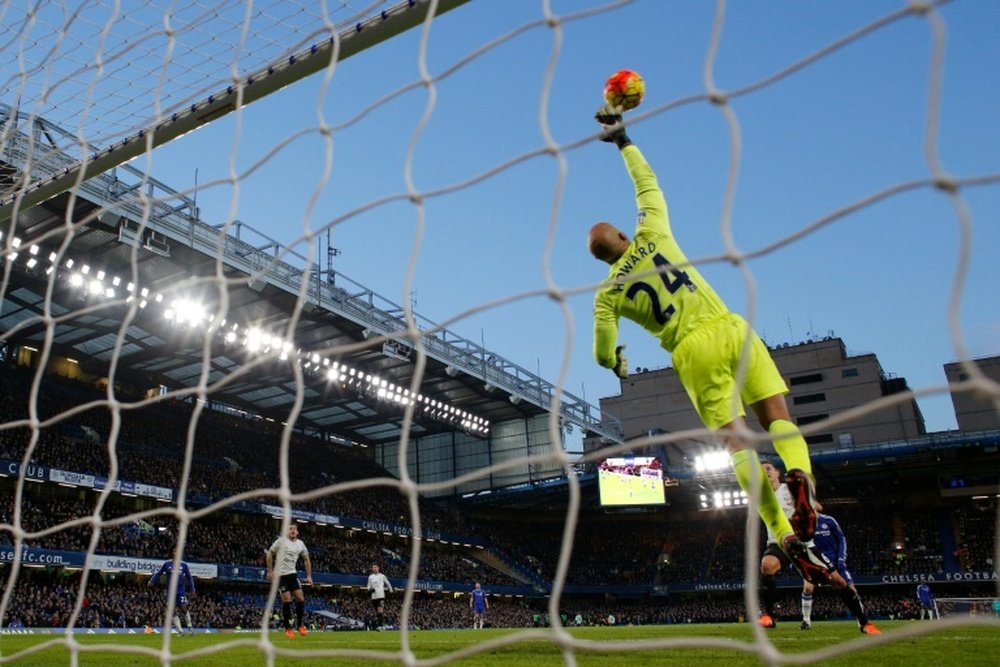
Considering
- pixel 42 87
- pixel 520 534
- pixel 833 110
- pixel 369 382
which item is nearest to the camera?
pixel 833 110

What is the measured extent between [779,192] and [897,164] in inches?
80.5

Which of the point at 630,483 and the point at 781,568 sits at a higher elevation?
the point at 630,483

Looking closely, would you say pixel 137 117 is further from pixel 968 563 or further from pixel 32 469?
pixel 968 563

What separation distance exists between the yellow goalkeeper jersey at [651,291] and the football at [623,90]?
223 millimetres

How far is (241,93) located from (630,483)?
92.1ft

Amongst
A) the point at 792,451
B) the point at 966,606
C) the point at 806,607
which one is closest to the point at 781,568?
the point at 792,451

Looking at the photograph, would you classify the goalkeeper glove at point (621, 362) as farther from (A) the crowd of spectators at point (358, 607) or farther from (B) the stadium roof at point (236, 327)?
(A) the crowd of spectators at point (358, 607)

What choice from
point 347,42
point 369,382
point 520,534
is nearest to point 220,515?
point 369,382

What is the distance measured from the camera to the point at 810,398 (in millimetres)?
51875

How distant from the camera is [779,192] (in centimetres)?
475

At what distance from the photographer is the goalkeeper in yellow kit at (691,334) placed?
372 cm

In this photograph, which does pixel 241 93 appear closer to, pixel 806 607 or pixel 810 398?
pixel 806 607

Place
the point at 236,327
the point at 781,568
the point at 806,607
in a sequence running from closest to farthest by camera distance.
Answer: the point at 781,568
the point at 806,607
the point at 236,327

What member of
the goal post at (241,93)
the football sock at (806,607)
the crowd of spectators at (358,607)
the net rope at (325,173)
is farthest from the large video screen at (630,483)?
the goal post at (241,93)
